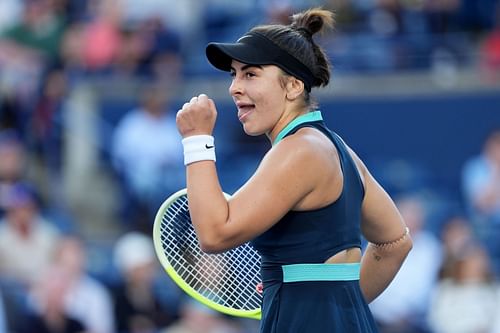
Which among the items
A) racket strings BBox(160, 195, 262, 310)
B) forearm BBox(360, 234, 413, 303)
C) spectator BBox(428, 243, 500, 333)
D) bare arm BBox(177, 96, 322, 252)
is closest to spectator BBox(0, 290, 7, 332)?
spectator BBox(428, 243, 500, 333)

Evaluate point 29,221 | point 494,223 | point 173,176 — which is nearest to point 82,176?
point 173,176

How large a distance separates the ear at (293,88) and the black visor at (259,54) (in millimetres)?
18

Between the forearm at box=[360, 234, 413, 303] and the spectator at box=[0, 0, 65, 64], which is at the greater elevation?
the spectator at box=[0, 0, 65, 64]

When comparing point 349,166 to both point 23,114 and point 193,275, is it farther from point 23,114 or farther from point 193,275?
point 23,114

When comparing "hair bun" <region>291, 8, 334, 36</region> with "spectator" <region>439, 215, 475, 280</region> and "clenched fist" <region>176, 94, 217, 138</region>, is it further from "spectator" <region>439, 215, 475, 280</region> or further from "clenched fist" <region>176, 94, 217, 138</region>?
"spectator" <region>439, 215, 475, 280</region>

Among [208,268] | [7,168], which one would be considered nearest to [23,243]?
[7,168]

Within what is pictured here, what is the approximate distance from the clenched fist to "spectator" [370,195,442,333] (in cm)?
467

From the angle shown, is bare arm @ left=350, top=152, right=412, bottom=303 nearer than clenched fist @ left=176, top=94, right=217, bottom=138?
No

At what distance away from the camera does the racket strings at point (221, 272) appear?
15.5ft

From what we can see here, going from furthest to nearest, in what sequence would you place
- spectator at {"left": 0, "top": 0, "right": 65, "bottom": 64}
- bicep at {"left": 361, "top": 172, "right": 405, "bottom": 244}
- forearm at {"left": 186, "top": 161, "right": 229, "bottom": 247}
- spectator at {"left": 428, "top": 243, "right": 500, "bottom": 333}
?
spectator at {"left": 0, "top": 0, "right": 65, "bottom": 64}
spectator at {"left": 428, "top": 243, "right": 500, "bottom": 333}
bicep at {"left": 361, "top": 172, "right": 405, "bottom": 244}
forearm at {"left": 186, "top": 161, "right": 229, "bottom": 247}

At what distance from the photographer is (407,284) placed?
361 inches

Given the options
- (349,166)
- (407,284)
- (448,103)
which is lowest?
(407,284)

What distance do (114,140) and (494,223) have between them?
3.82 metres

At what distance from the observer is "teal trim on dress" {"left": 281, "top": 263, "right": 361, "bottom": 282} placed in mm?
4223
